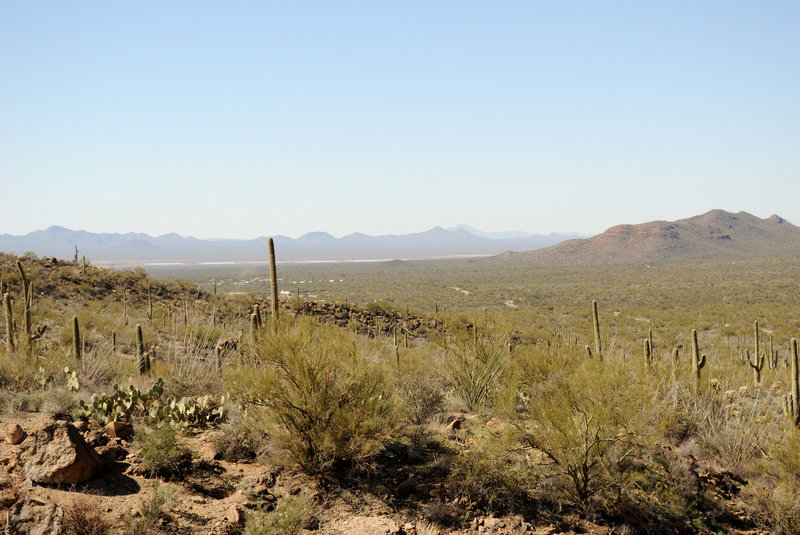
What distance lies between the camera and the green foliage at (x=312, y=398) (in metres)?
7.59

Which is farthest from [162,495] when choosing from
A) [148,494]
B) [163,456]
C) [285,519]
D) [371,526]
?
[371,526]

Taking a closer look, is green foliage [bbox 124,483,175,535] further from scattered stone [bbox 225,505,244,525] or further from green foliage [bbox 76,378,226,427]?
green foliage [bbox 76,378,226,427]

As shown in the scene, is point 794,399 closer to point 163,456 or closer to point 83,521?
point 163,456

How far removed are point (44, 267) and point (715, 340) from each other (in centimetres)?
4167

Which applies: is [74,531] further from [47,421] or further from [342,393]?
[342,393]

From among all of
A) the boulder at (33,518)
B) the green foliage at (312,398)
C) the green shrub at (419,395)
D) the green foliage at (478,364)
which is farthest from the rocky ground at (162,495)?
the green foliage at (478,364)

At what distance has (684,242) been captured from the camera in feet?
398

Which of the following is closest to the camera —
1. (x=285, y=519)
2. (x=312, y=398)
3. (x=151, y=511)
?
(x=151, y=511)

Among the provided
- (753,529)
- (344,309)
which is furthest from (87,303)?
(753,529)

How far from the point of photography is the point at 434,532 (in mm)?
6742

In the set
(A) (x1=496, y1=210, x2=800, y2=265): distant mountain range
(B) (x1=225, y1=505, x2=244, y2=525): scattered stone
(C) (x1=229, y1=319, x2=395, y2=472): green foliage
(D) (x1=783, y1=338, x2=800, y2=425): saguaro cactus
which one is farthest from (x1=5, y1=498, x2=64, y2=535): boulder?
(A) (x1=496, y1=210, x2=800, y2=265): distant mountain range

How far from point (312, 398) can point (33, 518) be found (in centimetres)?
349

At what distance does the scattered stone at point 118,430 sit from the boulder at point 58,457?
1315mm

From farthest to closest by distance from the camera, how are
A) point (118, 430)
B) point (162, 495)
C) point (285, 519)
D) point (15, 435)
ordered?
point (118, 430) → point (15, 435) → point (162, 495) → point (285, 519)
